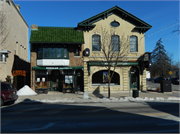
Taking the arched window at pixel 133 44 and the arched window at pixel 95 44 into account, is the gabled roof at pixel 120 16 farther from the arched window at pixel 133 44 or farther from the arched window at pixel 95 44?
the arched window at pixel 133 44

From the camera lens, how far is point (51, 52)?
1845 centimetres

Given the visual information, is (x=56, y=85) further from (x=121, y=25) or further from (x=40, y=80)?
(x=121, y=25)

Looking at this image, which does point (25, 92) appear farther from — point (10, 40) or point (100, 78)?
point (100, 78)

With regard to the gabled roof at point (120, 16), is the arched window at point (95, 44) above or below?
below

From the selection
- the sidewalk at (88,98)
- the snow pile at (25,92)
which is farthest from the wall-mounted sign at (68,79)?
the snow pile at (25,92)

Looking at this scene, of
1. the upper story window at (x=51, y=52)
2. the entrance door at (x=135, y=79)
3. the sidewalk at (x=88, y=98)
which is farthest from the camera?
the entrance door at (x=135, y=79)

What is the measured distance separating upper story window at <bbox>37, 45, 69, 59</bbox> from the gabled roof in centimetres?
372

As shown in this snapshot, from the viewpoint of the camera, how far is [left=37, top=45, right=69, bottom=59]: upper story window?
1827 centimetres

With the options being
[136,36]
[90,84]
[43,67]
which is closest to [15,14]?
[43,67]

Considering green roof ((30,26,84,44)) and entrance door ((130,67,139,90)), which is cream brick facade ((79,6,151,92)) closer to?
entrance door ((130,67,139,90))

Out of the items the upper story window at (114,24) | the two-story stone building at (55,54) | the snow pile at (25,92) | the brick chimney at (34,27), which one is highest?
→ the upper story window at (114,24)

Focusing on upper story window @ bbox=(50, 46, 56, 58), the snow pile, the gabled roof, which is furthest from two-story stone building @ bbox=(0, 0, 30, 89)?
the gabled roof

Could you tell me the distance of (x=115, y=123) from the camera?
6551 mm

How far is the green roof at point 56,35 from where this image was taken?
17969 millimetres
